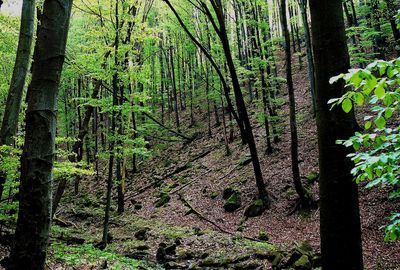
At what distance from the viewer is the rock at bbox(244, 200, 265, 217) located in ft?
39.4

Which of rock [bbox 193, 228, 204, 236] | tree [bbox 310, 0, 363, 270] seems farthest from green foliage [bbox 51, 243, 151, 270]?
tree [bbox 310, 0, 363, 270]

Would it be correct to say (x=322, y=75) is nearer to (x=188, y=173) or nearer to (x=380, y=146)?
(x=380, y=146)

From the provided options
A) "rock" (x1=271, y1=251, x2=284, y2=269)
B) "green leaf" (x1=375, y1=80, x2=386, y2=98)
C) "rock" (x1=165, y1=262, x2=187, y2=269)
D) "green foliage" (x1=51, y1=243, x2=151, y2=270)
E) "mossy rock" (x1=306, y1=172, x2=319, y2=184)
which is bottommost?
"rock" (x1=165, y1=262, x2=187, y2=269)

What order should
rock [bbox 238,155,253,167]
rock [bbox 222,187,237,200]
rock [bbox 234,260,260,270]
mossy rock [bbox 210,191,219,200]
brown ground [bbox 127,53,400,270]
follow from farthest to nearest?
rock [bbox 238,155,253,167] → mossy rock [bbox 210,191,219,200] → rock [bbox 222,187,237,200] → brown ground [bbox 127,53,400,270] → rock [bbox 234,260,260,270]

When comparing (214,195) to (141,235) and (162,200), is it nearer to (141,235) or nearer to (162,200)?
(162,200)

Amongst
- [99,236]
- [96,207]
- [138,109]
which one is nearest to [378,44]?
[138,109]

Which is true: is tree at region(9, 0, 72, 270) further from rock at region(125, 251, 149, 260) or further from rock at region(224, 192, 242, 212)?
rock at region(224, 192, 242, 212)

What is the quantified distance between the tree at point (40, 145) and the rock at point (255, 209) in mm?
10645

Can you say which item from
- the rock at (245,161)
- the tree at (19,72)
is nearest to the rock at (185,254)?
the tree at (19,72)

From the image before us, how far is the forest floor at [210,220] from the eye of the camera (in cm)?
798

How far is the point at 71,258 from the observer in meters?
7.52

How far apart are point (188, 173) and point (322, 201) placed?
16.7m

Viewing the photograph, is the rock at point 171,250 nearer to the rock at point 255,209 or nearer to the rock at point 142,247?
the rock at point 142,247

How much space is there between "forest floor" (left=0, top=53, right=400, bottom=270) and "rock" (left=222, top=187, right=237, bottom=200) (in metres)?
0.33
